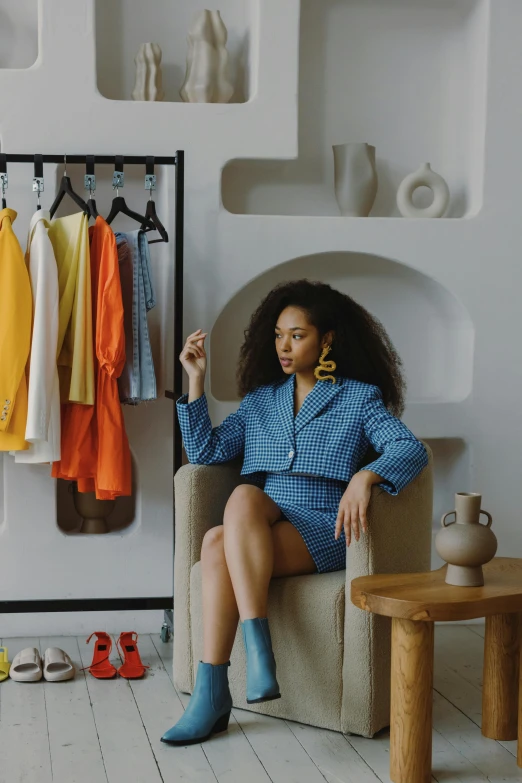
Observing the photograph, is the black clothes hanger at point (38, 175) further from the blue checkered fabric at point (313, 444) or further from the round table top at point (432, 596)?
the round table top at point (432, 596)

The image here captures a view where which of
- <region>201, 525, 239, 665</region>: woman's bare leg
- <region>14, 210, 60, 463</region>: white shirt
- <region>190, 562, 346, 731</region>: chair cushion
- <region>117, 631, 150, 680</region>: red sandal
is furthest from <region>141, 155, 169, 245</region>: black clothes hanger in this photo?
<region>117, 631, 150, 680</region>: red sandal

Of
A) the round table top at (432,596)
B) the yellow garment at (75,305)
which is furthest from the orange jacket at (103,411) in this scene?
the round table top at (432,596)

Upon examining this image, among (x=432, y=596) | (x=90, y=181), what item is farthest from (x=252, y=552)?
(x=90, y=181)

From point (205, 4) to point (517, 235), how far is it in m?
1.38

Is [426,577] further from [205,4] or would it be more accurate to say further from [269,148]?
[205,4]

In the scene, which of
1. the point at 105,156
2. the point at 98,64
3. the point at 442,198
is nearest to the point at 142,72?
the point at 98,64

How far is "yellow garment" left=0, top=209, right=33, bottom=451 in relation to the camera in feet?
8.63

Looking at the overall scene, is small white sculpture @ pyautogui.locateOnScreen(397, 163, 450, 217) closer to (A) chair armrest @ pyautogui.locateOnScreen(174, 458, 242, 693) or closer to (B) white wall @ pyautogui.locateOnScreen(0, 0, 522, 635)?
(B) white wall @ pyautogui.locateOnScreen(0, 0, 522, 635)

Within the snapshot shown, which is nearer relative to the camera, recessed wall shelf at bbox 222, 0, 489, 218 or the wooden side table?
the wooden side table

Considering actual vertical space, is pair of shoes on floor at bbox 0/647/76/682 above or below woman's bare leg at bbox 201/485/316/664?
below

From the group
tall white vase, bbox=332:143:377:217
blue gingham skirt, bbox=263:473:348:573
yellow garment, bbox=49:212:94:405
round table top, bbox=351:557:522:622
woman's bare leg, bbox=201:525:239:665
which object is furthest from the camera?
tall white vase, bbox=332:143:377:217

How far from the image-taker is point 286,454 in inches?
97.7

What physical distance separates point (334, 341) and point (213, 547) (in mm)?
695

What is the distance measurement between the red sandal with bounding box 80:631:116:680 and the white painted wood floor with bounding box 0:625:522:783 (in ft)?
0.10
